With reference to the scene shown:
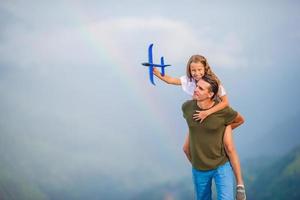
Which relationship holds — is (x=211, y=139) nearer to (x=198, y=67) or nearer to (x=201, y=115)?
(x=201, y=115)

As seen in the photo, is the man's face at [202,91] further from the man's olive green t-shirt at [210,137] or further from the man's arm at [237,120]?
the man's arm at [237,120]

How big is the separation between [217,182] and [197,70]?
0.61 m

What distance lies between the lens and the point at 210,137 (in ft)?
8.04

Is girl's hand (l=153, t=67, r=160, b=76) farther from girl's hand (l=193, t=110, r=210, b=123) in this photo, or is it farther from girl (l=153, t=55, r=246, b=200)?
girl's hand (l=193, t=110, r=210, b=123)

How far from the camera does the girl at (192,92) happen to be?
96.9 inches

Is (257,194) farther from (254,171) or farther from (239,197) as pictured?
(239,197)

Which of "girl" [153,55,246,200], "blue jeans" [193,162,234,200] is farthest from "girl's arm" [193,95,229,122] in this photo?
"blue jeans" [193,162,234,200]

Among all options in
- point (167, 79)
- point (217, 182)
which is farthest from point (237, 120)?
point (167, 79)

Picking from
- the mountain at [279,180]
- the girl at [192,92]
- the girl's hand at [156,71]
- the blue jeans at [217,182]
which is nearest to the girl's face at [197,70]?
the girl at [192,92]

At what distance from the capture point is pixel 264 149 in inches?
589

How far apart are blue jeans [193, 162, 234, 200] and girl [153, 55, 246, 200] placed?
46mm

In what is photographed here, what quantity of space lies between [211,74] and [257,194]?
12358mm

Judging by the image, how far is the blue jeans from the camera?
7.94ft

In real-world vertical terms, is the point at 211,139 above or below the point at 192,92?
below
